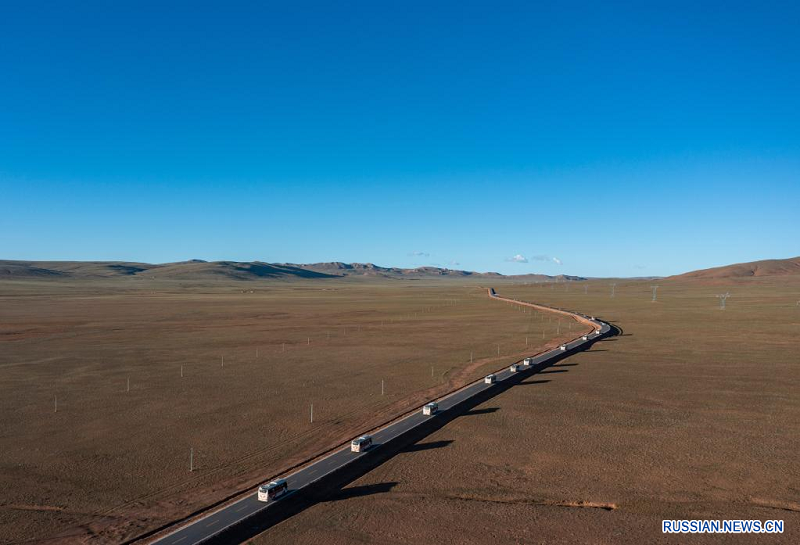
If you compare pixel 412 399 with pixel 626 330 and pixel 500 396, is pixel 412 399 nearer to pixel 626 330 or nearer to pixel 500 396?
pixel 500 396

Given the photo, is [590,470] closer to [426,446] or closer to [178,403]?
[426,446]

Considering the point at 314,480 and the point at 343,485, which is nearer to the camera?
the point at 314,480

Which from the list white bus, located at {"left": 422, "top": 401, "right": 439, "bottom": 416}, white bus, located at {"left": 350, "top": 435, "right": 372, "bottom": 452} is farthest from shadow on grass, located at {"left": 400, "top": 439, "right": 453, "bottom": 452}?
white bus, located at {"left": 422, "top": 401, "right": 439, "bottom": 416}

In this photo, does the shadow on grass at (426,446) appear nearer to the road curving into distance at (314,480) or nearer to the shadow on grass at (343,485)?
the shadow on grass at (343,485)

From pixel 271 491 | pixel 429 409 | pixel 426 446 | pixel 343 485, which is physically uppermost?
pixel 429 409

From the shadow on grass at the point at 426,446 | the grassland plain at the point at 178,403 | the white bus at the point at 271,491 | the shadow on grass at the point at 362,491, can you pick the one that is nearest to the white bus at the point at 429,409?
the grassland plain at the point at 178,403

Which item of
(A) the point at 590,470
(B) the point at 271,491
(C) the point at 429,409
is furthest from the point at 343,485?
(A) the point at 590,470

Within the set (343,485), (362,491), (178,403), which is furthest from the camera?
(178,403)

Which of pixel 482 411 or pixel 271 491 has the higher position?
pixel 271 491
